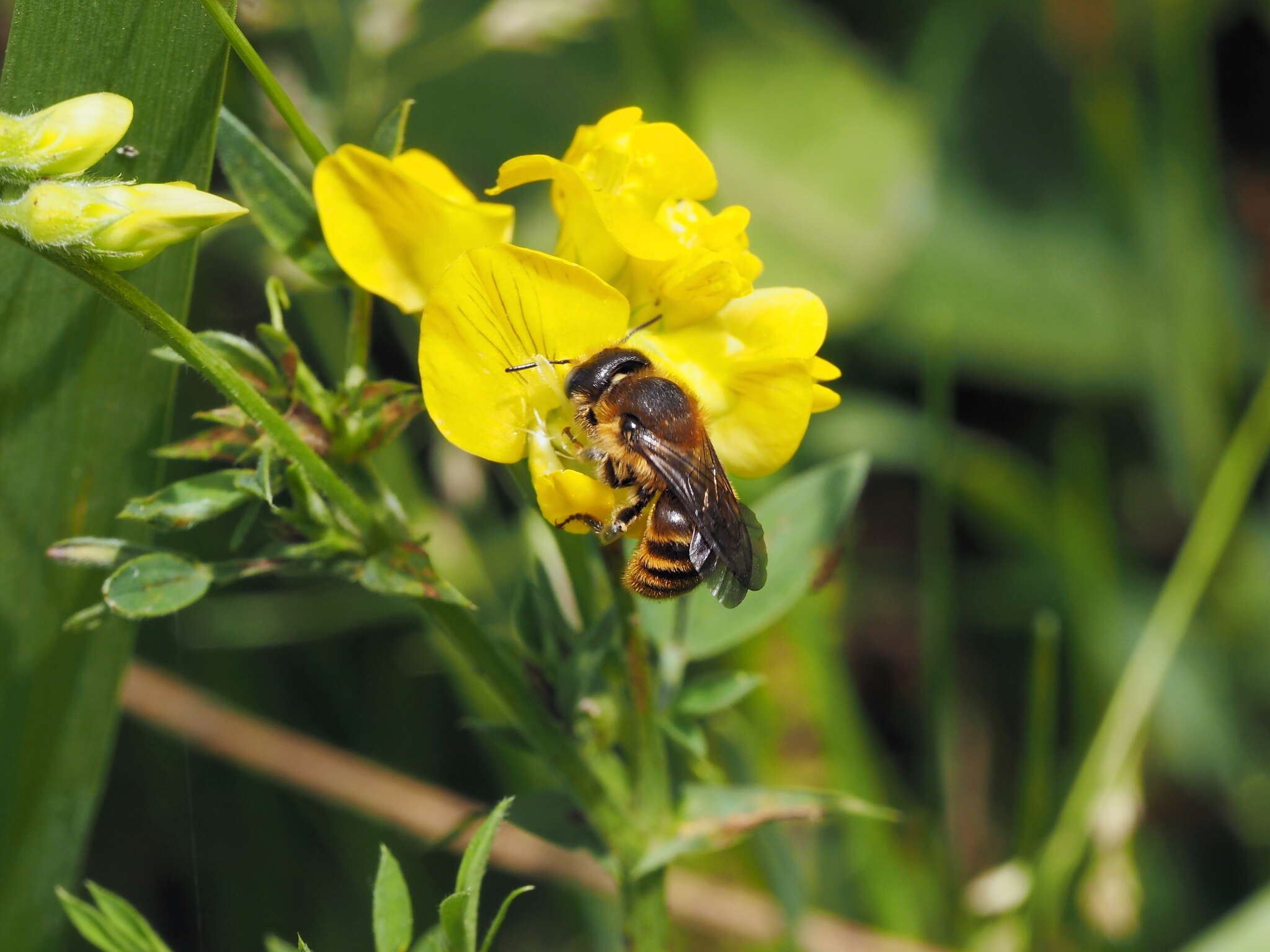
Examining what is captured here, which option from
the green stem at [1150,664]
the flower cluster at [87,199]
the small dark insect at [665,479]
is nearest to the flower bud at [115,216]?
the flower cluster at [87,199]

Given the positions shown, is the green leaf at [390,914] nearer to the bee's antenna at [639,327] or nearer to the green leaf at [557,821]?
the green leaf at [557,821]

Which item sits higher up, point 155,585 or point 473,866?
A: point 155,585

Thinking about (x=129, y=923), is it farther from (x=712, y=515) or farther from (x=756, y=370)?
(x=756, y=370)

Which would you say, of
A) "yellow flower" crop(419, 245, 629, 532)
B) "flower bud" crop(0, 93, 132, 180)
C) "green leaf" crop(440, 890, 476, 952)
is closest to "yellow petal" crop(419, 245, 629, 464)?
"yellow flower" crop(419, 245, 629, 532)

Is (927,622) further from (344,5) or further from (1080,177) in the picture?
(1080,177)

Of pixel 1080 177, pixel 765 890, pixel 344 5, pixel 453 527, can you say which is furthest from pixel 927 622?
pixel 1080 177

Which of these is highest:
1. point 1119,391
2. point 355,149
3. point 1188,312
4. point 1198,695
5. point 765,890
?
point 355,149

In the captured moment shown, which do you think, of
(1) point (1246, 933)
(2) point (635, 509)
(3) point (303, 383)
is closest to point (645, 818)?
(2) point (635, 509)
